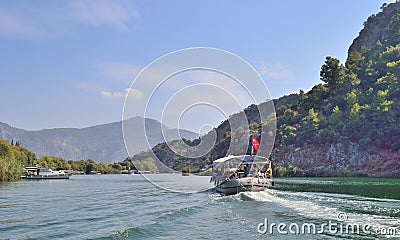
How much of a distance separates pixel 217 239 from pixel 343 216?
9366 millimetres

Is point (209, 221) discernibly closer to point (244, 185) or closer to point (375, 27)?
point (244, 185)

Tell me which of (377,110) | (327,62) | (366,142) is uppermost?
(327,62)

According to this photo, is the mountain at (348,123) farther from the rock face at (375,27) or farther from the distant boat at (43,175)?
the rock face at (375,27)

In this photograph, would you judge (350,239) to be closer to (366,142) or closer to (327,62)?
(366,142)

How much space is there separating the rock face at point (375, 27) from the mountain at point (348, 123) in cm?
3458

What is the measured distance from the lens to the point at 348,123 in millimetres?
107875

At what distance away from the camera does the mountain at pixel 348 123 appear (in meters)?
97.7

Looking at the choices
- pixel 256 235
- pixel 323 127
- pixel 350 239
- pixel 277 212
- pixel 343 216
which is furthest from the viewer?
pixel 323 127

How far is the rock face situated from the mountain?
34.6m

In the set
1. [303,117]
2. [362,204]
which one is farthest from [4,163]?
[303,117]

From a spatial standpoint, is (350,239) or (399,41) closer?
(350,239)

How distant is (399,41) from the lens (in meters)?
134
